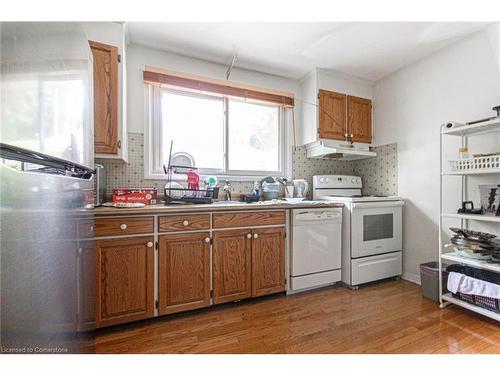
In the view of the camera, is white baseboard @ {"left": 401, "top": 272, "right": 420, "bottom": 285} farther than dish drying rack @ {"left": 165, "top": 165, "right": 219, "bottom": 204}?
Yes

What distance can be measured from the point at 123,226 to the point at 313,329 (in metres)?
1.45

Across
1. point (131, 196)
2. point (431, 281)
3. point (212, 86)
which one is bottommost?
point (431, 281)

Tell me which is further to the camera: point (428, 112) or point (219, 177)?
point (219, 177)

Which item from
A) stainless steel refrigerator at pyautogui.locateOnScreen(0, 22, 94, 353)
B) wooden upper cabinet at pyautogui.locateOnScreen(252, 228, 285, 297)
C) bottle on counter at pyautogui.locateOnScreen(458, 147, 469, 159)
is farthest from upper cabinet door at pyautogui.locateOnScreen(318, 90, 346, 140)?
stainless steel refrigerator at pyautogui.locateOnScreen(0, 22, 94, 353)

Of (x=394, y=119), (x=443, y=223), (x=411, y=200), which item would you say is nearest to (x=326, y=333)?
(x=443, y=223)

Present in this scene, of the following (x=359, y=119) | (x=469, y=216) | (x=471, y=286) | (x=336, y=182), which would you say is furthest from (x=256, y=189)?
(x=471, y=286)

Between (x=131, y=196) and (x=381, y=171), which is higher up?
(x=381, y=171)

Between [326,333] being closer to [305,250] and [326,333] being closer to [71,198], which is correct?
[305,250]

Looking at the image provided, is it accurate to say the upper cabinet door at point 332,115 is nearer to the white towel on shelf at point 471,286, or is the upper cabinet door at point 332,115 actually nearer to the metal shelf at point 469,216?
the metal shelf at point 469,216

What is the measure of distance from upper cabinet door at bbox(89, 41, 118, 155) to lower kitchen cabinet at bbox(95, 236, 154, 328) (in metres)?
0.71

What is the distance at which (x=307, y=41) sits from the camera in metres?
2.01

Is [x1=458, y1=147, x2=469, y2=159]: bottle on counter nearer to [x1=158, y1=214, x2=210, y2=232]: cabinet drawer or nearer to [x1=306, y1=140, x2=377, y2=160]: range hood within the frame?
[x1=306, y1=140, x2=377, y2=160]: range hood

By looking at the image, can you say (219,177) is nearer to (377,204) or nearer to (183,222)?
(183,222)

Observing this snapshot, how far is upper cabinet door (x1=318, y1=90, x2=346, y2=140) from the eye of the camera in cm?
250
